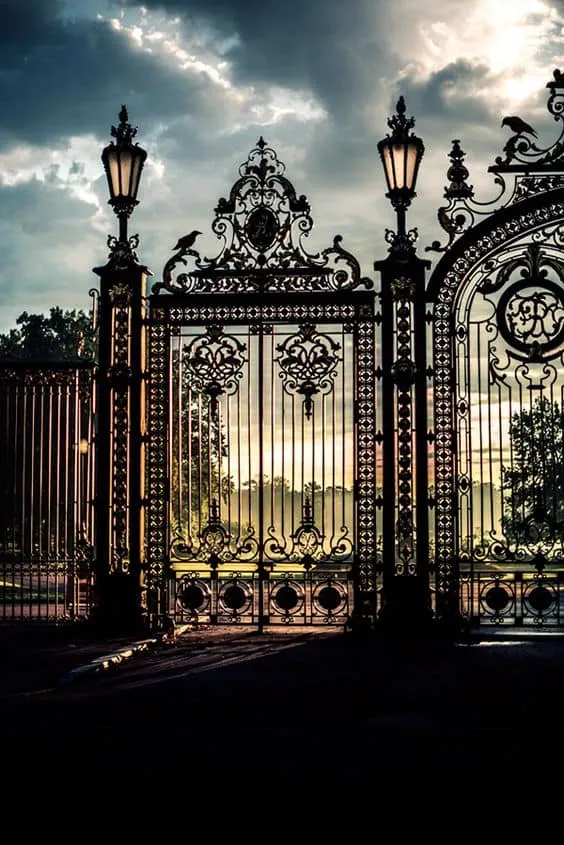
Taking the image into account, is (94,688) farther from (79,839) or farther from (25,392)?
(25,392)

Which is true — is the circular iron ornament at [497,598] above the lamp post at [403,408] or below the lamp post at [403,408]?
below

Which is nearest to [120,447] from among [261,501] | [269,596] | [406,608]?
[261,501]

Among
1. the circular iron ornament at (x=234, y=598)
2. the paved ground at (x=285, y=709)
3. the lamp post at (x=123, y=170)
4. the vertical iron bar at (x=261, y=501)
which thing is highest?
the lamp post at (x=123, y=170)

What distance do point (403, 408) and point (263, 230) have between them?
101 inches

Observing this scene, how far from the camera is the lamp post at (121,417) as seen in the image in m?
11.9

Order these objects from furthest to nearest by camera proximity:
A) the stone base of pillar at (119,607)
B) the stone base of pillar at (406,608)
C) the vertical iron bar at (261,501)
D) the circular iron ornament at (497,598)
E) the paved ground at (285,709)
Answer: the stone base of pillar at (119,607) < the vertical iron bar at (261,501) < the circular iron ornament at (497,598) < the stone base of pillar at (406,608) < the paved ground at (285,709)

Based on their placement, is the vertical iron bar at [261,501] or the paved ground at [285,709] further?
the vertical iron bar at [261,501]

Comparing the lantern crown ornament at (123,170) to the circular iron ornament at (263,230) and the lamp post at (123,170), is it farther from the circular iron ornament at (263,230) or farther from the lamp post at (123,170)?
the circular iron ornament at (263,230)

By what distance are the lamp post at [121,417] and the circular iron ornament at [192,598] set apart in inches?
18.2

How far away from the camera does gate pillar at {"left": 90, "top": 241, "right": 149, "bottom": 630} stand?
11.9 meters

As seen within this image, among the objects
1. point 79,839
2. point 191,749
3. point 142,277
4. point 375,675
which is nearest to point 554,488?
point 375,675

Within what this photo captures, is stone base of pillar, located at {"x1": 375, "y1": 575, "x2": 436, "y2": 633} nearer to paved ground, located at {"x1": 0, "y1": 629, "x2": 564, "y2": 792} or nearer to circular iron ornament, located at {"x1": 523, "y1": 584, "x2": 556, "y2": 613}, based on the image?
paved ground, located at {"x1": 0, "y1": 629, "x2": 564, "y2": 792}

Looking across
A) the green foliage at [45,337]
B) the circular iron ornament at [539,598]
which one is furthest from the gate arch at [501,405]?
the green foliage at [45,337]

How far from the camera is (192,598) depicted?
11812mm
